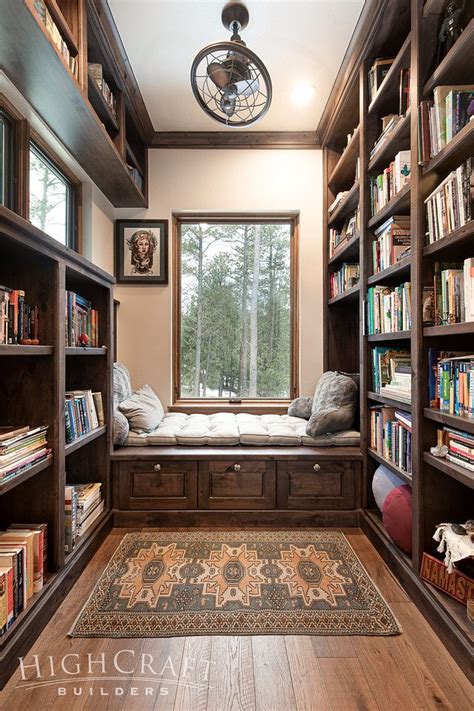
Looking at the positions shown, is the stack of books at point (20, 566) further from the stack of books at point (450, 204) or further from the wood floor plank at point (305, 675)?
the stack of books at point (450, 204)

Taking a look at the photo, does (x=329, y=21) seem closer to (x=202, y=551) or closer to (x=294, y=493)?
(x=294, y=493)

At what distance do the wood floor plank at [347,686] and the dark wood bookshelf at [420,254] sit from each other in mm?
363

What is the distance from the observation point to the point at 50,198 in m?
2.49

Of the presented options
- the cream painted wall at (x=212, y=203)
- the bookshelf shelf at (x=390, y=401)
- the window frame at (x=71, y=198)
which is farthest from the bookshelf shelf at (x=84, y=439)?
the bookshelf shelf at (x=390, y=401)

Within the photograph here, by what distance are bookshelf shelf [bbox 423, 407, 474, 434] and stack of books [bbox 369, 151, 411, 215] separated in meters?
1.13

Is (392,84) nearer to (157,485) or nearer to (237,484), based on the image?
(237,484)

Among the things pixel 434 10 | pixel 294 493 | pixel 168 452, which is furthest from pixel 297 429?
pixel 434 10

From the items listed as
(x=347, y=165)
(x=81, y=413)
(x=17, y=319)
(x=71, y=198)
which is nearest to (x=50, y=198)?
(x=71, y=198)

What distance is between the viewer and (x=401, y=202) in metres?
1.94

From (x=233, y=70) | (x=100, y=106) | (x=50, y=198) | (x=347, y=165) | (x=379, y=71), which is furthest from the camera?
(x=347, y=165)

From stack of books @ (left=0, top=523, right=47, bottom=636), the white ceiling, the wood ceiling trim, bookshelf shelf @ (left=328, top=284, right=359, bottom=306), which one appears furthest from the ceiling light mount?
stack of books @ (left=0, top=523, right=47, bottom=636)

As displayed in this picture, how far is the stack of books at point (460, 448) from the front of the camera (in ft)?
4.63

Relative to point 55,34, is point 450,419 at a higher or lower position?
lower

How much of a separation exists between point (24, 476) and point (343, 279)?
2.56 meters
